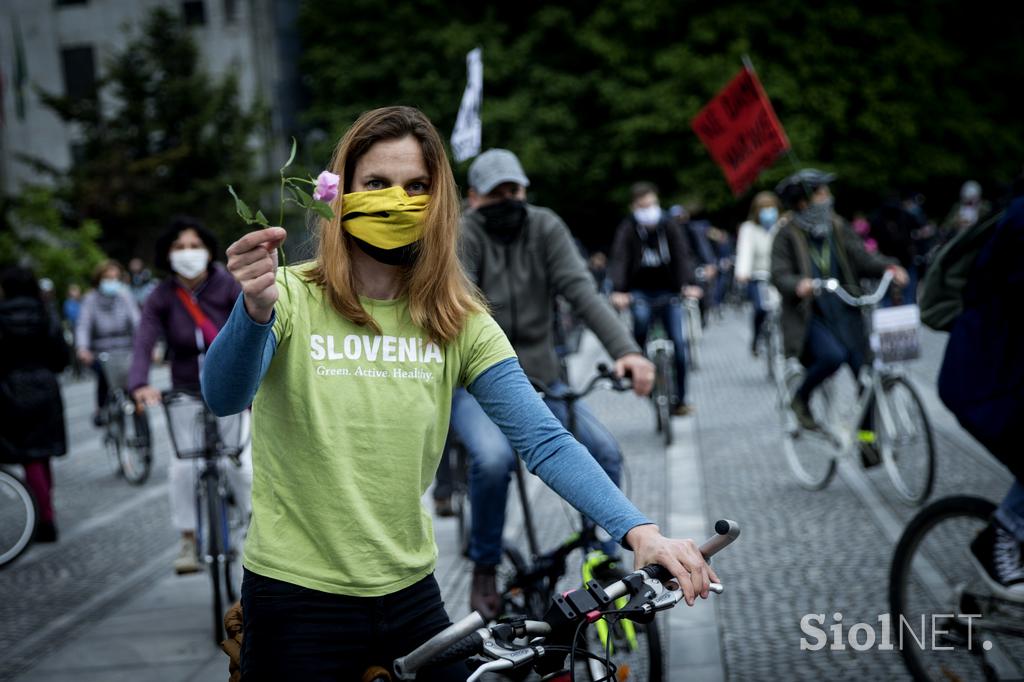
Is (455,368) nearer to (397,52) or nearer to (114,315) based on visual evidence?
(114,315)

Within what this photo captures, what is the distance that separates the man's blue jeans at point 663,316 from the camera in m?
10.7

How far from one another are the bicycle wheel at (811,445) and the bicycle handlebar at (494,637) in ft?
19.2

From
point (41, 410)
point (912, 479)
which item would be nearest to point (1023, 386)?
point (912, 479)

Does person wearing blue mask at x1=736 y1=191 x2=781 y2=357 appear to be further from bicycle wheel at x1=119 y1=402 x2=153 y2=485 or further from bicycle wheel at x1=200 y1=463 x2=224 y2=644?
bicycle wheel at x1=200 y1=463 x2=224 y2=644

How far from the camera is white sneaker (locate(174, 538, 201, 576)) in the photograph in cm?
604

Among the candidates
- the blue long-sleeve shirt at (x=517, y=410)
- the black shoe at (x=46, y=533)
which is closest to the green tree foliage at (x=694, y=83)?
the black shoe at (x=46, y=533)

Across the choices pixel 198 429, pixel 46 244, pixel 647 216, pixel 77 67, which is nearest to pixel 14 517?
pixel 198 429

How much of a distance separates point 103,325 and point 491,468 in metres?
7.92

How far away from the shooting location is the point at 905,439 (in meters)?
6.95

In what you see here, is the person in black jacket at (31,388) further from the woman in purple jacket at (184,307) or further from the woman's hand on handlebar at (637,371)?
the woman's hand on handlebar at (637,371)

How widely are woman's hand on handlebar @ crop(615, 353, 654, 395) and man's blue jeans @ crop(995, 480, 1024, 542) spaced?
1190mm

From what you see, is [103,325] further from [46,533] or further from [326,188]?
[326,188]

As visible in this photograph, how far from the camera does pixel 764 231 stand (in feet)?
45.1

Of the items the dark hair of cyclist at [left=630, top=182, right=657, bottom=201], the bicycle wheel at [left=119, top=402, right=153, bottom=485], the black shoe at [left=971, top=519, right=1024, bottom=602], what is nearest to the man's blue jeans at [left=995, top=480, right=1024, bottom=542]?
the black shoe at [left=971, top=519, right=1024, bottom=602]
